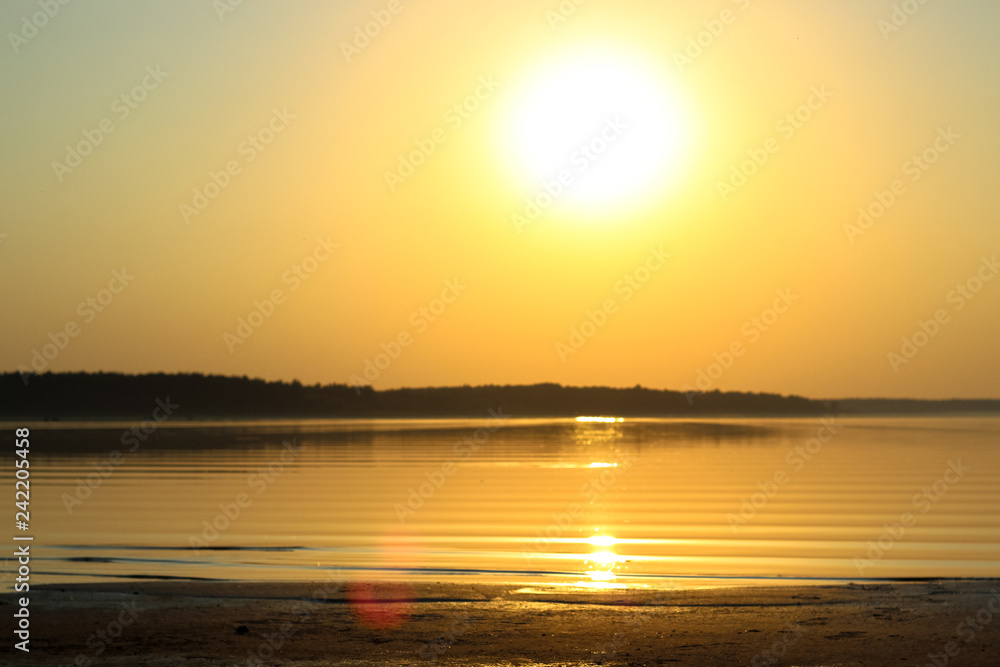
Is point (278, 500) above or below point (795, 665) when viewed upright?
below

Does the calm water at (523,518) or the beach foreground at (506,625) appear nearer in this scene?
the beach foreground at (506,625)

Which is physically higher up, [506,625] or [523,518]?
[506,625]

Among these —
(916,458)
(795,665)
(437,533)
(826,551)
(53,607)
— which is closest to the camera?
(795,665)

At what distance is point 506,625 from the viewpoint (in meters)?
11.6

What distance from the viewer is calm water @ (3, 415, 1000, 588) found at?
1697 centimetres

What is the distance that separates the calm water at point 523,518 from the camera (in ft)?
55.7

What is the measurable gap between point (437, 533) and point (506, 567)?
16.0ft

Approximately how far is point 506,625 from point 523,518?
1228 cm

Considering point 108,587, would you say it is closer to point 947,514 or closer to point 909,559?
point 909,559

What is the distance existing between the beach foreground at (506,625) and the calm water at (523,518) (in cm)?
211

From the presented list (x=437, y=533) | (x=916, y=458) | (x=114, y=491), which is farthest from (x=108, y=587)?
(x=916, y=458)

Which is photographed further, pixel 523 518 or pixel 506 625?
pixel 523 518

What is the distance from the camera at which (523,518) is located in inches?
939

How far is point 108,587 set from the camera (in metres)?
14.2
